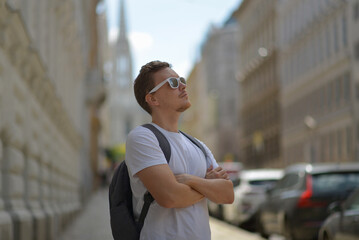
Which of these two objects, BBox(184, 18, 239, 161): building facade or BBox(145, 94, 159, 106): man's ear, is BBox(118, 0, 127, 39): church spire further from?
BBox(145, 94, 159, 106): man's ear

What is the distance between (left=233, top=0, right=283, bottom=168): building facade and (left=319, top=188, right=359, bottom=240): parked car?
2220 inches

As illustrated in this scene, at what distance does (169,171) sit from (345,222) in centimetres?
723

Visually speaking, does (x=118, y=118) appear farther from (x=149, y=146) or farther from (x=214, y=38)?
(x=149, y=146)

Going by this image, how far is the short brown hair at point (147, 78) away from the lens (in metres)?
3.89

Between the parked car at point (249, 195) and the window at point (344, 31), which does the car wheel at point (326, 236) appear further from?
the window at point (344, 31)

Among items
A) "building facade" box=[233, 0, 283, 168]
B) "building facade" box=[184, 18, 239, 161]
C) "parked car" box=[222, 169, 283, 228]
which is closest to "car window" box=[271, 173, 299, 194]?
"parked car" box=[222, 169, 283, 228]

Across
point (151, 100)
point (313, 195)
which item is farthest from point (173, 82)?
point (313, 195)

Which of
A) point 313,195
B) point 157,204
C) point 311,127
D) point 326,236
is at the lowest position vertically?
point 311,127

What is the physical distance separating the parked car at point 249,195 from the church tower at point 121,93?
519ft

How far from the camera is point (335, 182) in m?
13.8

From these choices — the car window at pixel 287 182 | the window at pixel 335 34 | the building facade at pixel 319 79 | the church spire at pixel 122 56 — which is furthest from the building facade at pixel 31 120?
the church spire at pixel 122 56

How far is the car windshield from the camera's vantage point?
1367 cm

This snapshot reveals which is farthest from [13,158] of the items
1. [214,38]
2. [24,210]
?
[214,38]

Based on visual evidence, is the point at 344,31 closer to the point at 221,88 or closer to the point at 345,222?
the point at 345,222
